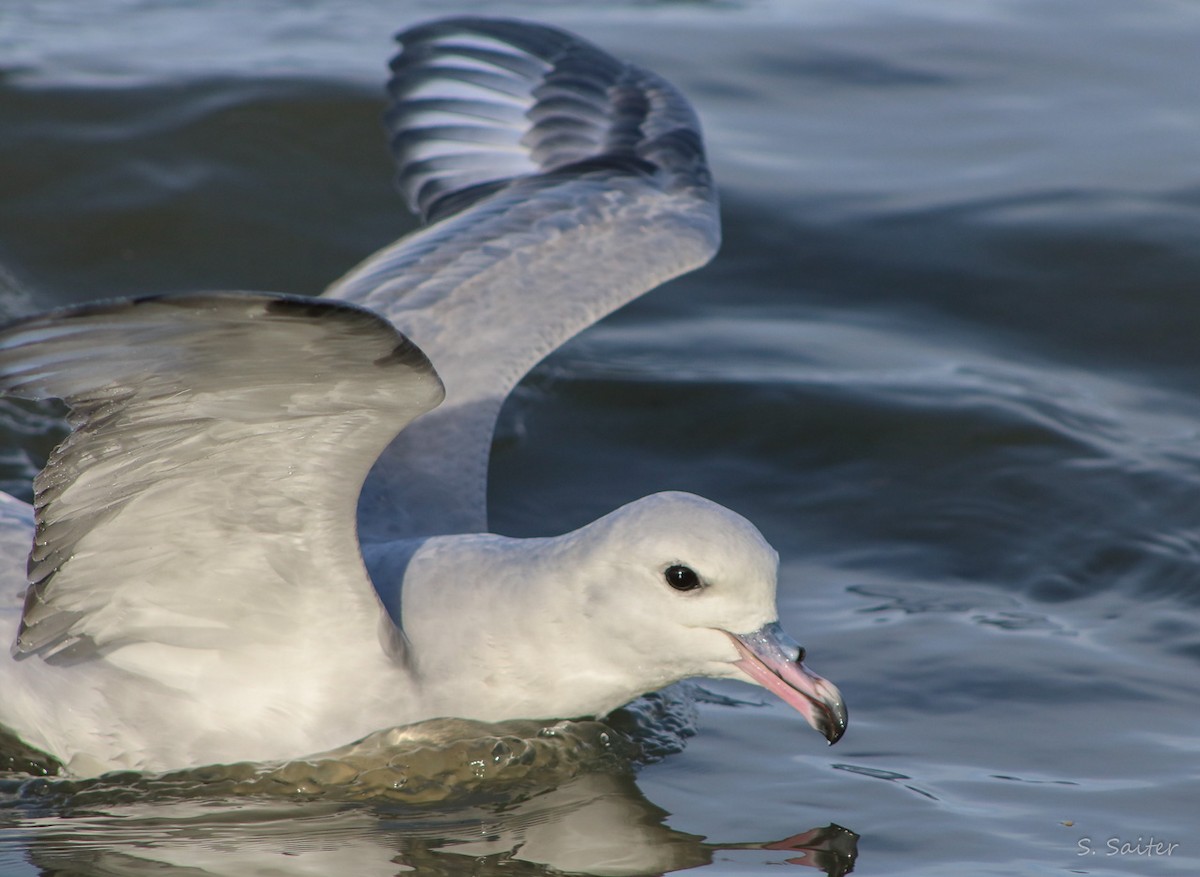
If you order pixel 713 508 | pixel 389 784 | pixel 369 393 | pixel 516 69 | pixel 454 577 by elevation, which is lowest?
pixel 389 784

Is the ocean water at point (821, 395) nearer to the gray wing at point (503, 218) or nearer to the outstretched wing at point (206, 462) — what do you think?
the outstretched wing at point (206, 462)

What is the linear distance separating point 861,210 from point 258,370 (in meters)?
6.14

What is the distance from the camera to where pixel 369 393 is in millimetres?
4195

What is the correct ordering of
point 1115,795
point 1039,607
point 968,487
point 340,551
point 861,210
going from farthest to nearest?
1. point 861,210
2. point 968,487
3. point 1039,607
4. point 1115,795
5. point 340,551

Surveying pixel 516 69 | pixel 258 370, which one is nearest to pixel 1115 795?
pixel 258 370

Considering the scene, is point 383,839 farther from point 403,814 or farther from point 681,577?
point 681,577

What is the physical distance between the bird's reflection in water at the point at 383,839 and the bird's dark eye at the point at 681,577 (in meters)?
0.64

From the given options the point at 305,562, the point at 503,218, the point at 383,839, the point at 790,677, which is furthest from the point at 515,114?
the point at 383,839

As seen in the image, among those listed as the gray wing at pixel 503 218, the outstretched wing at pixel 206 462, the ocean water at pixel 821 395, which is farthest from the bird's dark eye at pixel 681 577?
the gray wing at pixel 503 218

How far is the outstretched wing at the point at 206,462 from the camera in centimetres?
387

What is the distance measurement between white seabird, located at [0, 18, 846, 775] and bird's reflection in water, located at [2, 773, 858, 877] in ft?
0.90

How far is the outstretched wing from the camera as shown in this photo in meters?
3.87

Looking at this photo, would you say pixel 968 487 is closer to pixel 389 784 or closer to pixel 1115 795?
pixel 1115 795

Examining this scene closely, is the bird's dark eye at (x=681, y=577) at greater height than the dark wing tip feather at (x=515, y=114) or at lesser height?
lesser
